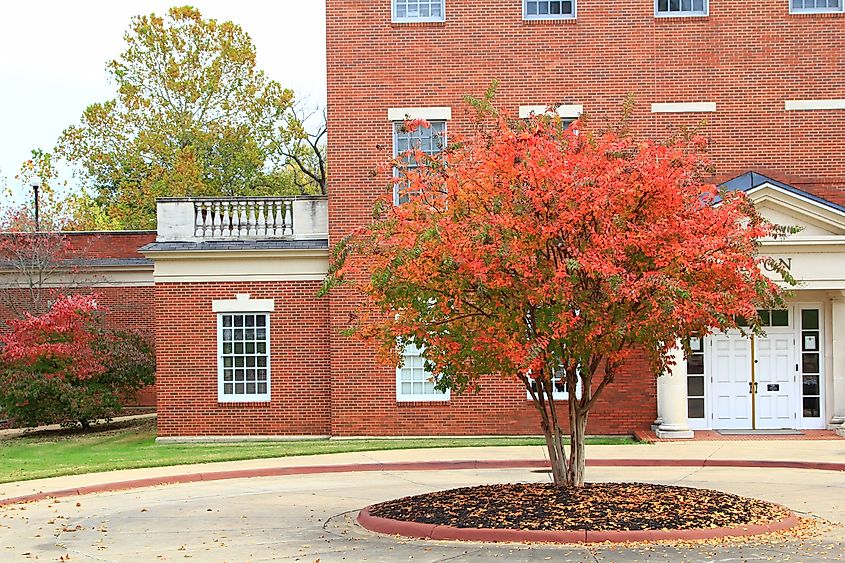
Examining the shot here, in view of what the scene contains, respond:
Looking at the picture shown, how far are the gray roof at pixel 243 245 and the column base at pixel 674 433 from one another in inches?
316

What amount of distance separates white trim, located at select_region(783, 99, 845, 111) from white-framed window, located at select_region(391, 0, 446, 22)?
7.62 metres

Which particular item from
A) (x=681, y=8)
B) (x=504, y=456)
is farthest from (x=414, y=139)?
(x=504, y=456)

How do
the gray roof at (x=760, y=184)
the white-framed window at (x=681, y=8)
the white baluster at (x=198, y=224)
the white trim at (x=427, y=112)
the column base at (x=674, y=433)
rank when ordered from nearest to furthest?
the gray roof at (x=760, y=184), the column base at (x=674, y=433), the white-framed window at (x=681, y=8), the white trim at (x=427, y=112), the white baluster at (x=198, y=224)

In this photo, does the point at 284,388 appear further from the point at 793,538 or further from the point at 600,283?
the point at 793,538

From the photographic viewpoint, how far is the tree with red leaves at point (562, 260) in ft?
46.2

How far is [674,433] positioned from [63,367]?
14.9 meters

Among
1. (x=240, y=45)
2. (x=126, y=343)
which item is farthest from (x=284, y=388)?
(x=240, y=45)

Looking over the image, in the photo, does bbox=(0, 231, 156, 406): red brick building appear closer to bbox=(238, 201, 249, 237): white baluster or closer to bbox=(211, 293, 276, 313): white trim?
bbox=(211, 293, 276, 313): white trim

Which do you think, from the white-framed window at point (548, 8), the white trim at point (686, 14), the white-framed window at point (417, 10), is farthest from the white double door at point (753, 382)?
the white-framed window at point (417, 10)

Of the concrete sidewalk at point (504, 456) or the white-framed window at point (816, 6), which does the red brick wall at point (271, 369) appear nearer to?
the concrete sidewalk at point (504, 456)

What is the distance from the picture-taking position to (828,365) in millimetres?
25453

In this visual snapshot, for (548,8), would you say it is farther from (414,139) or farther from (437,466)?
(437,466)

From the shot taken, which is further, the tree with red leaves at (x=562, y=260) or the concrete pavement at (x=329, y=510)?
the tree with red leaves at (x=562, y=260)

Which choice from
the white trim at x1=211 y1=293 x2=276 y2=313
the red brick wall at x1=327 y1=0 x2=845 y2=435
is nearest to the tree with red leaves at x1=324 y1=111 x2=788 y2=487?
the red brick wall at x1=327 y1=0 x2=845 y2=435
